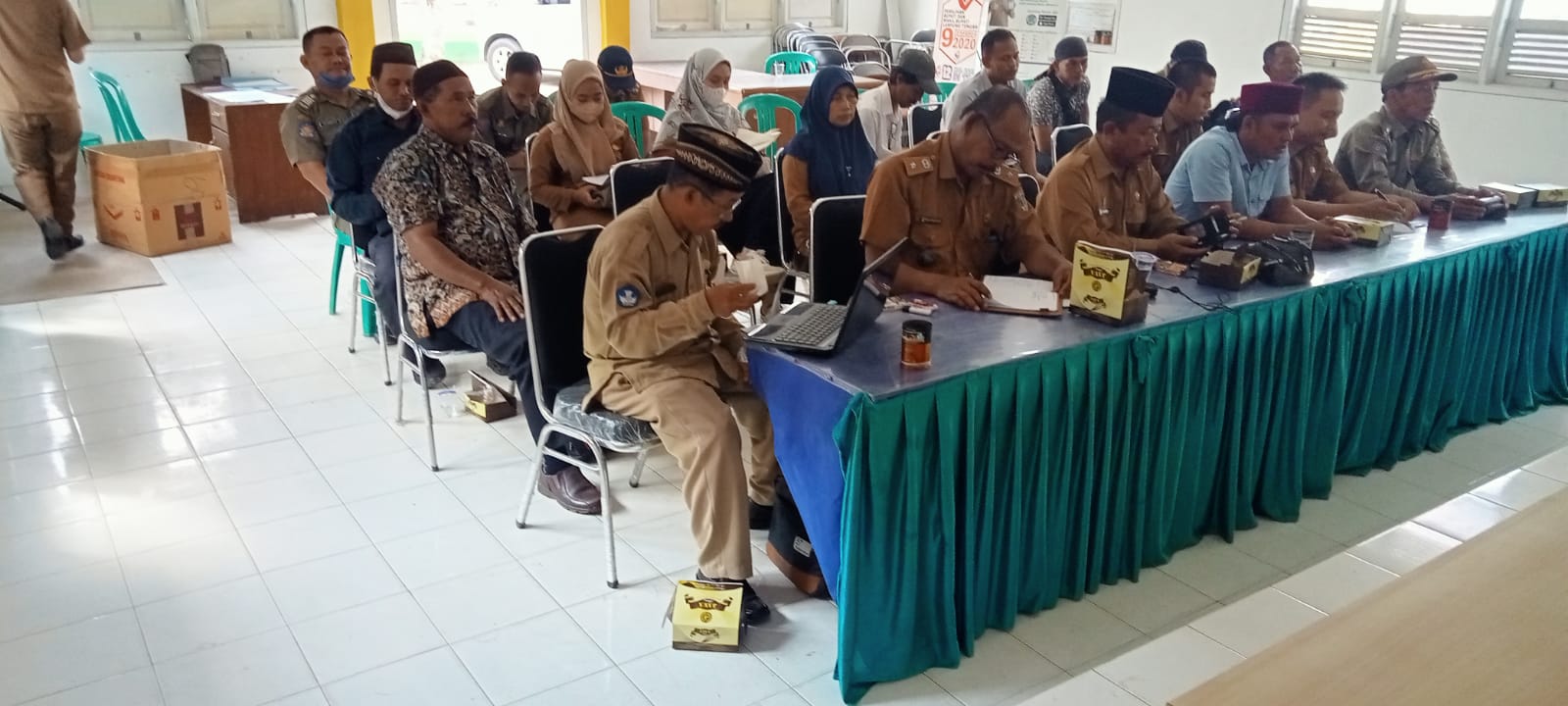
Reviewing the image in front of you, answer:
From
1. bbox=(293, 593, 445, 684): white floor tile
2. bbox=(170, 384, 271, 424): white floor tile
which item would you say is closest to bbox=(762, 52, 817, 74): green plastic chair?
bbox=(170, 384, 271, 424): white floor tile

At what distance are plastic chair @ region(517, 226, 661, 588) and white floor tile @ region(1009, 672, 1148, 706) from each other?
43.6 inches

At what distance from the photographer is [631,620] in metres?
2.59

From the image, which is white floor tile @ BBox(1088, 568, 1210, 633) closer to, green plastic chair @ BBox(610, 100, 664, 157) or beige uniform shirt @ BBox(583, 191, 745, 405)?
beige uniform shirt @ BBox(583, 191, 745, 405)

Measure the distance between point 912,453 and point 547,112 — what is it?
10.3ft

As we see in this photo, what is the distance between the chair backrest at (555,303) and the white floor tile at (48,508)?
1.44 metres

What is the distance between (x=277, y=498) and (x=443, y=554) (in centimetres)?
66

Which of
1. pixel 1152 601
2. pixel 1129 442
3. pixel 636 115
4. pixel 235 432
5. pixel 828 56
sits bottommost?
pixel 1152 601

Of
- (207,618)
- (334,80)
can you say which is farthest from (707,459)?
(334,80)

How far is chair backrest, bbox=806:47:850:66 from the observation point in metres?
9.01

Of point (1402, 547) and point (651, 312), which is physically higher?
point (651, 312)

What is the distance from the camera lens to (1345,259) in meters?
3.25

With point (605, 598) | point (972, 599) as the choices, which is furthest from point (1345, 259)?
point (605, 598)

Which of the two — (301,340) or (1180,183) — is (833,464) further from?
(301,340)

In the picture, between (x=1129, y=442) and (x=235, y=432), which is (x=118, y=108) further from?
(x=1129, y=442)
